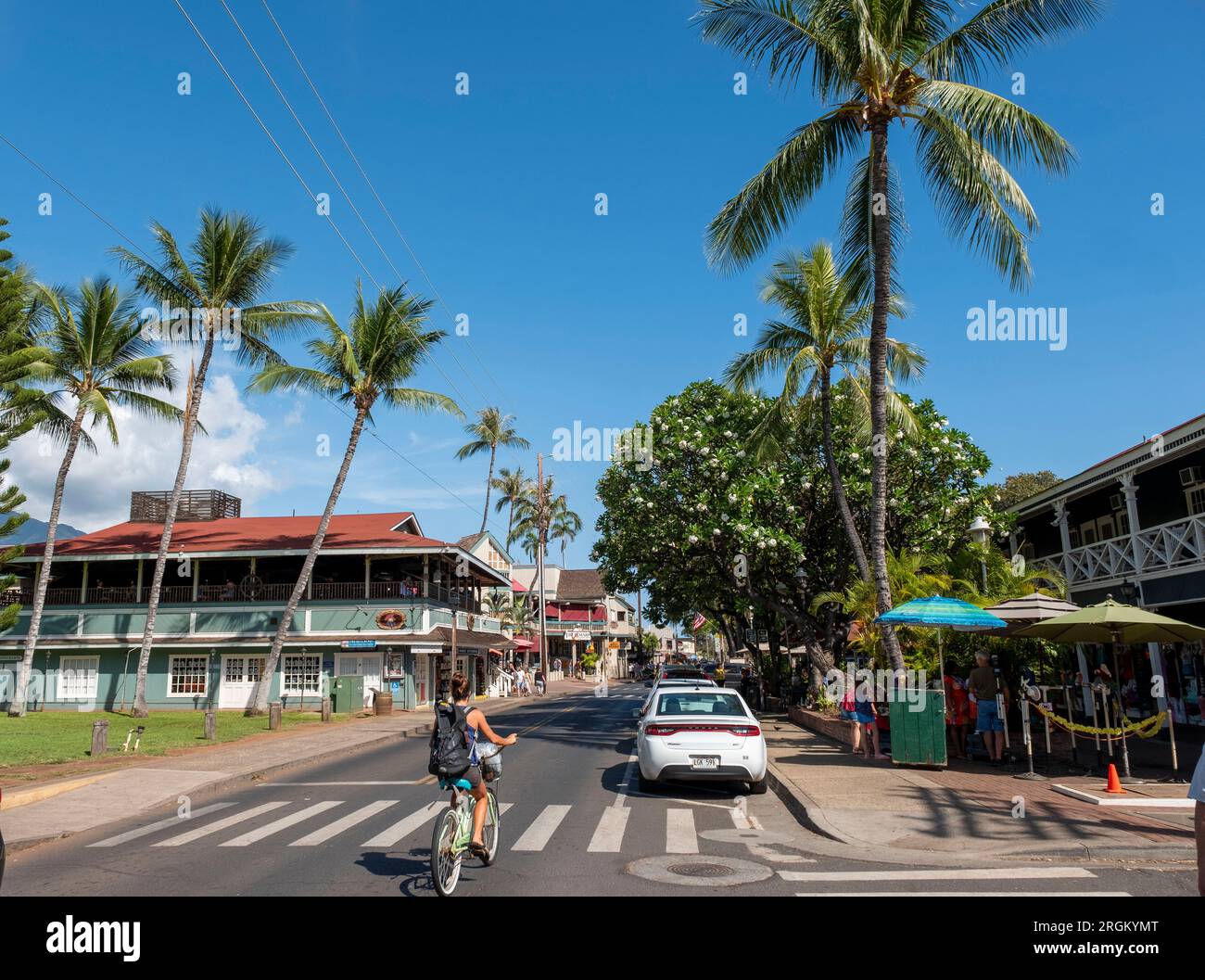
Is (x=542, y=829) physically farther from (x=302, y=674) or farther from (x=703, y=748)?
(x=302, y=674)

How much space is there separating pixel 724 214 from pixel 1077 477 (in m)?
11.7

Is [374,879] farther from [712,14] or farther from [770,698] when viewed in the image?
[770,698]

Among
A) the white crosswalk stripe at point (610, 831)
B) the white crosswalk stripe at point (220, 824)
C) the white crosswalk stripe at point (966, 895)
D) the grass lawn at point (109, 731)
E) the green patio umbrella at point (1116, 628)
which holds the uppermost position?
the green patio umbrella at point (1116, 628)

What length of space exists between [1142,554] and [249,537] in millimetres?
30675

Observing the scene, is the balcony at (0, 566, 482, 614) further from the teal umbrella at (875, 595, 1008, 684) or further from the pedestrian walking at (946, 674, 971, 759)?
the teal umbrella at (875, 595, 1008, 684)

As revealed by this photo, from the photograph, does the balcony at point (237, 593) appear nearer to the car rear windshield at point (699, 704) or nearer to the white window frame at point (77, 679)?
the white window frame at point (77, 679)

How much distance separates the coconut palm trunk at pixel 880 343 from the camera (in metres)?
15.2

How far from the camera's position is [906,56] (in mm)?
Answer: 15477

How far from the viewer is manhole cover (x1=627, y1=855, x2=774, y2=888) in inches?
286

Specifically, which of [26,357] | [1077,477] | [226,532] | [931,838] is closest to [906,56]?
[1077,477]

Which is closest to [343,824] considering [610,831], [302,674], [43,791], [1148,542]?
[610,831]

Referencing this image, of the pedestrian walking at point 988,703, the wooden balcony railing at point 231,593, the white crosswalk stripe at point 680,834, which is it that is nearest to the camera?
the white crosswalk stripe at point 680,834

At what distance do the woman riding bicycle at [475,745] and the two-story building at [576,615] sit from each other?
2736 inches

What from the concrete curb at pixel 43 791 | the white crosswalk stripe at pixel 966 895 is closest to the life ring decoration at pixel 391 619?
the concrete curb at pixel 43 791
